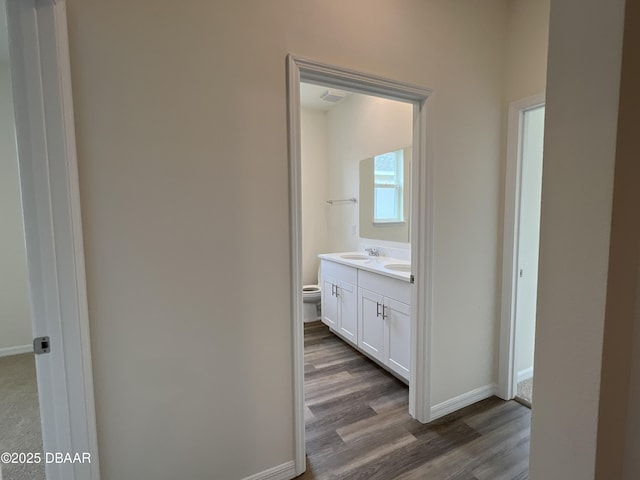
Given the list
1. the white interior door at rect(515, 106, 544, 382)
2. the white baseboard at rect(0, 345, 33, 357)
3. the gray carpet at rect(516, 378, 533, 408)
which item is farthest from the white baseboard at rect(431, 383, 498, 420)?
the white baseboard at rect(0, 345, 33, 357)

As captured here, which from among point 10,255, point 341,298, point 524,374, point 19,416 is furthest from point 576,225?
point 10,255

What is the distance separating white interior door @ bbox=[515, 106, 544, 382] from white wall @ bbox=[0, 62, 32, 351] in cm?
449

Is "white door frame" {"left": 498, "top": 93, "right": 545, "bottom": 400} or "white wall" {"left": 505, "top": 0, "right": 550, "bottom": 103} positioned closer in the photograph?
"white wall" {"left": 505, "top": 0, "right": 550, "bottom": 103}

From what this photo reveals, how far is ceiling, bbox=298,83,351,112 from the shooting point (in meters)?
3.51

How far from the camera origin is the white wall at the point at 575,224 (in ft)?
2.26

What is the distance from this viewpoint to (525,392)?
2393 mm

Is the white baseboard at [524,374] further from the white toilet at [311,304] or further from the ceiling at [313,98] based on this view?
the ceiling at [313,98]

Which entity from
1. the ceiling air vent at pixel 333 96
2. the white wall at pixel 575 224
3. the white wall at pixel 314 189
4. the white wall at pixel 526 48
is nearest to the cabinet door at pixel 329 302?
the white wall at pixel 314 189

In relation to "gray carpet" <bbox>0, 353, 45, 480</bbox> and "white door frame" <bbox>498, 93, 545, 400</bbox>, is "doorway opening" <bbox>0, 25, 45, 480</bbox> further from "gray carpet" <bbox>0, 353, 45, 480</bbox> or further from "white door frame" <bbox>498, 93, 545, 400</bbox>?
"white door frame" <bbox>498, 93, 545, 400</bbox>

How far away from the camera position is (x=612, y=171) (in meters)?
0.68

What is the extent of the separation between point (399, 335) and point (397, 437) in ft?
2.25

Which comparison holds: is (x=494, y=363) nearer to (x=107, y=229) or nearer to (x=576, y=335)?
(x=576, y=335)

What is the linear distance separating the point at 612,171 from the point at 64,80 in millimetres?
1667

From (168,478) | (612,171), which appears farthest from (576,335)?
(168,478)
